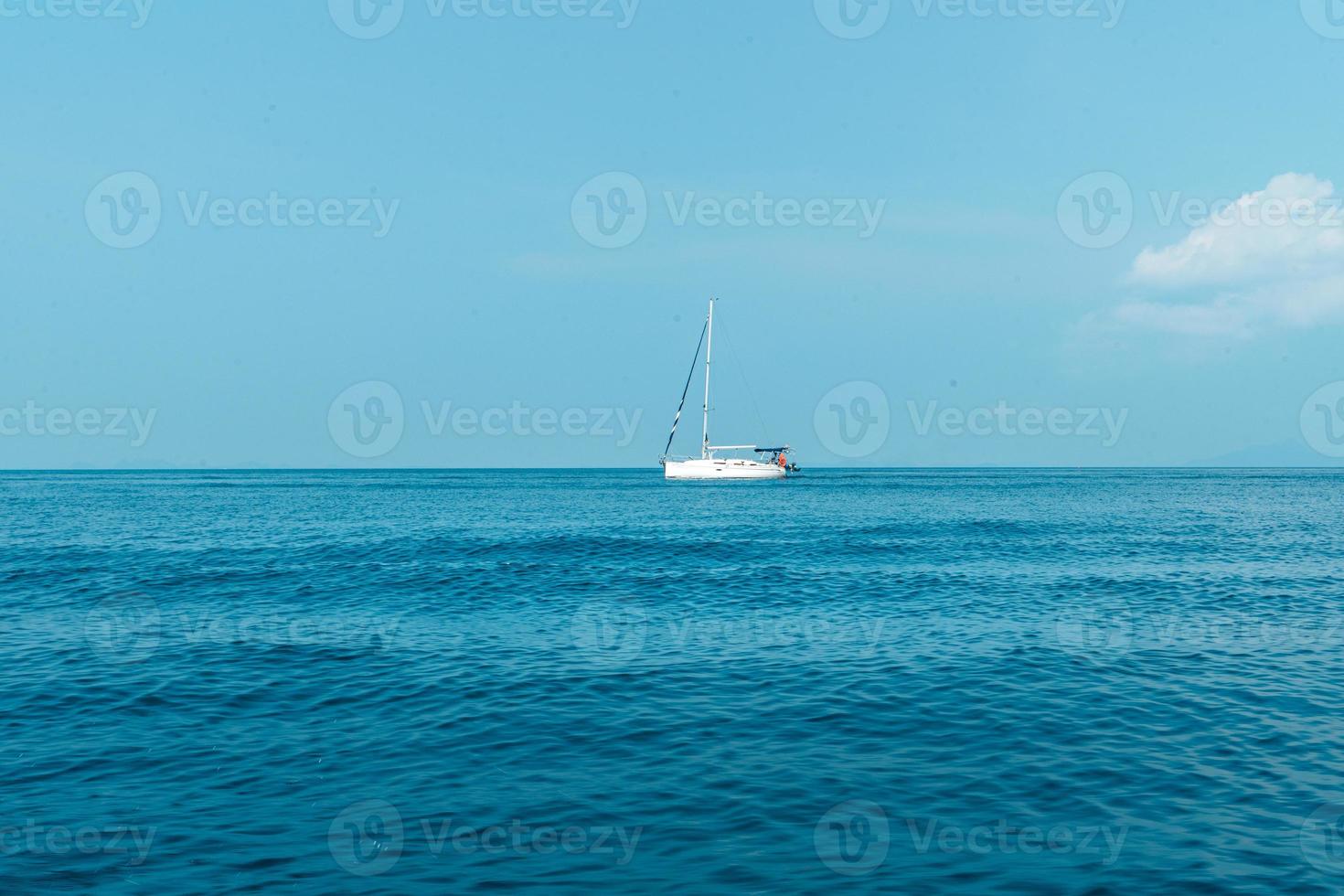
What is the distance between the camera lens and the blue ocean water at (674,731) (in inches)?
367

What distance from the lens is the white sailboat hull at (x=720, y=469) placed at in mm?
132625

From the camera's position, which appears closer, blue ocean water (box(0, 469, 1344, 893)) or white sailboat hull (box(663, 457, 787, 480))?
blue ocean water (box(0, 469, 1344, 893))

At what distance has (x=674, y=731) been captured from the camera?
1395 cm

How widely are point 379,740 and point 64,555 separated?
118ft

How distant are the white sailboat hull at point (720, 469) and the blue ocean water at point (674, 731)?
9796cm

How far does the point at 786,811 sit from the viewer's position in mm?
10633

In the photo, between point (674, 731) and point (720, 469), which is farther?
point (720, 469)

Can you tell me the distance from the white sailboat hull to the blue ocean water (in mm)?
97957

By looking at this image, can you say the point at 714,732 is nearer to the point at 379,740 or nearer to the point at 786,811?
the point at 786,811

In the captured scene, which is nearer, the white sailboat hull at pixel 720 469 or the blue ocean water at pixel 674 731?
the blue ocean water at pixel 674 731

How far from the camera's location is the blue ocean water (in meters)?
9.33

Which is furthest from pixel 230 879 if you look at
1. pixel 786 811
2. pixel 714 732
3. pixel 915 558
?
pixel 915 558

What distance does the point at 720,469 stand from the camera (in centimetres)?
13250

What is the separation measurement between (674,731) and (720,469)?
390 ft
